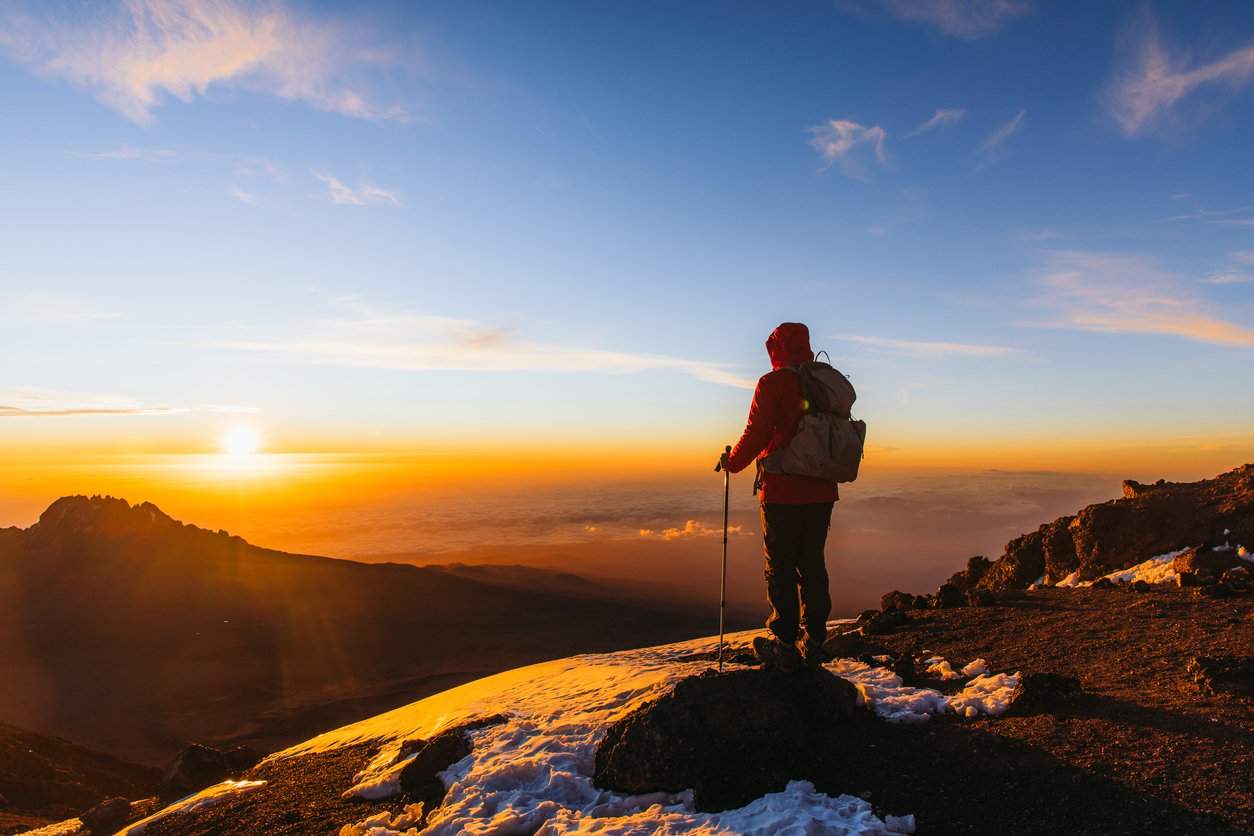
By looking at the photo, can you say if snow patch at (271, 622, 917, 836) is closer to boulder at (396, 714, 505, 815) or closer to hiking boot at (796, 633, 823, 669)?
boulder at (396, 714, 505, 815)

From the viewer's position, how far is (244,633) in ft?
124

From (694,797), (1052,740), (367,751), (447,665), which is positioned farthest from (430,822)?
(447,665)

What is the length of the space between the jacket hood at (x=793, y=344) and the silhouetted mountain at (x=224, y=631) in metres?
27.8

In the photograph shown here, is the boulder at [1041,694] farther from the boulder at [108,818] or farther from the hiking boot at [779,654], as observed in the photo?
the boulder at [108,818]

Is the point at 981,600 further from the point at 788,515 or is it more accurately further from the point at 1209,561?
the point at 788,515

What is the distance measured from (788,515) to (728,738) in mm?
1789

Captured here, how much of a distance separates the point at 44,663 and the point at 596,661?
3766cm

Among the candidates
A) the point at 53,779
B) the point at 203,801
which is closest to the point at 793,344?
the point at 203,801

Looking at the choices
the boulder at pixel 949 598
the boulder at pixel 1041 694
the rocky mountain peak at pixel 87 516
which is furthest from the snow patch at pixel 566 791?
the rocky mountain peak at pixel 87 516

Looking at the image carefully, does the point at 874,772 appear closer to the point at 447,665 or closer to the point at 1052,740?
the point at 1052,740

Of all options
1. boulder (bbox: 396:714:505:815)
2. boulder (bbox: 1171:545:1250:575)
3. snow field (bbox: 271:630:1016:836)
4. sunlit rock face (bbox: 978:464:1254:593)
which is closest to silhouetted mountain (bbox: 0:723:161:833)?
snow field (bbox: 271:630:1016:836)

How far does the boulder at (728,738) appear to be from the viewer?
4664mm

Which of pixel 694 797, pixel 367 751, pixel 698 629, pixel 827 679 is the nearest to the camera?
pixel 694 797

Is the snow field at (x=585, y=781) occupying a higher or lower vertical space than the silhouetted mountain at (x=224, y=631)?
higher
